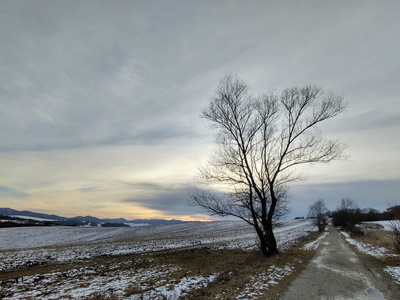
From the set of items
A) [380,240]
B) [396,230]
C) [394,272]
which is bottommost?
[380,240]

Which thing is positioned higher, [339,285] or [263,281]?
[263,281]

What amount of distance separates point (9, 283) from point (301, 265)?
16.5 metres

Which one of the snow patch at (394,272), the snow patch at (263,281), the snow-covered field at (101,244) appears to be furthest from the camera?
the snow-covered field at (101,244)

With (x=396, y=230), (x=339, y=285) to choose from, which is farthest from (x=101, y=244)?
(x=396, y=230)

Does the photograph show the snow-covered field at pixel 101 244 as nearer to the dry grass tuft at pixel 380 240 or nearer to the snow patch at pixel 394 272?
the dry grass tuft at pixel 380 240

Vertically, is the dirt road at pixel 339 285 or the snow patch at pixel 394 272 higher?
the dirt road at pixel 339 285

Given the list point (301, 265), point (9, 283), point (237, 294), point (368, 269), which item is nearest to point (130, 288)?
point (237, 294)

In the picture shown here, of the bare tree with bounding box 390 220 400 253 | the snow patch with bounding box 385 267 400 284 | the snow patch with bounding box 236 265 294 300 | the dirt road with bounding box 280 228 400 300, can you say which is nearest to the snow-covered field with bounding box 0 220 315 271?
the bare tree with bounding box 390 220 400 253

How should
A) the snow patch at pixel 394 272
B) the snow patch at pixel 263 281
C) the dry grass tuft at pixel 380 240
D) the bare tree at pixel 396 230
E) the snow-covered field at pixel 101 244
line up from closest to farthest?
the snow patch at pixel 263 281 < the snow patch at pixel 394 272 < the bare tree at pixel 396 230 < the dry grass tuft at pixel 380 240 < the snow-covered field at pixel 101 244

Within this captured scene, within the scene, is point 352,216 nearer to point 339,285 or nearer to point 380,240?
point 380,240

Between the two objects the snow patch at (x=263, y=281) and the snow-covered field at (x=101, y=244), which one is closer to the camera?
the snow patch at (x=263, y=281)

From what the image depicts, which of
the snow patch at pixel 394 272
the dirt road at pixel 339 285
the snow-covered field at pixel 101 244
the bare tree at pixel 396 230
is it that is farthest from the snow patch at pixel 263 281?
the snow-covered field at pixel 101 244

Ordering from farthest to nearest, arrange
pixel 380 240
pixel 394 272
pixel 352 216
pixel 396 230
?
pixel 352 216
pixel 380 240
pixel 396 230
pixel 394 272

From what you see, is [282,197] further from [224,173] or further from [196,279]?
[196,279]
